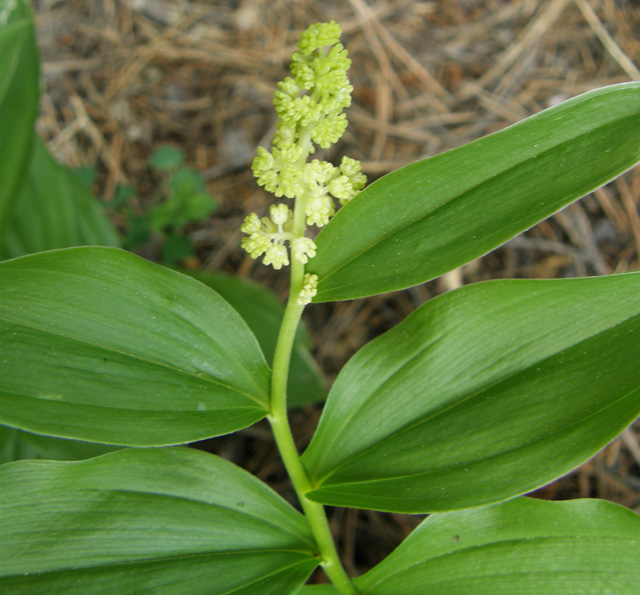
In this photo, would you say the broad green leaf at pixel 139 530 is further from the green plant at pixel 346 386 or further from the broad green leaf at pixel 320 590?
the broad green leaf at pixel 320 590

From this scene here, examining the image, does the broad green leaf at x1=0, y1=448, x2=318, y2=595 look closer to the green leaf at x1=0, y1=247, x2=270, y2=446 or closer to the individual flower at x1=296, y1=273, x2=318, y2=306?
the green leaf at x1=0, y1=247, x2=270, y2=446

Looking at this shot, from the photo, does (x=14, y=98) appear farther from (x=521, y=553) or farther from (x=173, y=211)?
(x=521, y=553)

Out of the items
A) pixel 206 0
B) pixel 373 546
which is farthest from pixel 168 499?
pixel 206 0

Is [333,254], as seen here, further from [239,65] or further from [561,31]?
[561,31]

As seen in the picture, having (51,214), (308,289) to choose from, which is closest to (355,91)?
(51,214)

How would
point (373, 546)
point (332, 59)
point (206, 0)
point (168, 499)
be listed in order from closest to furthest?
point (332, 59), point (168, 499), point (373, 546), point (206, 0)

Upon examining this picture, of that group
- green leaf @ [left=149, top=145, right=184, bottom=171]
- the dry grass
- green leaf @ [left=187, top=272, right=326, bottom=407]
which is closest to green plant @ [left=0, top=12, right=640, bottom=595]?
green leaf @ [left=187, top=272, right=326, bottom=407]
